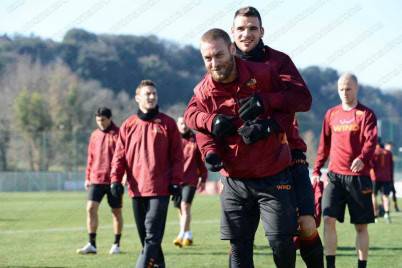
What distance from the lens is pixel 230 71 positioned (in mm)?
6609

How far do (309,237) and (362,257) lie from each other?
3030 millimetres

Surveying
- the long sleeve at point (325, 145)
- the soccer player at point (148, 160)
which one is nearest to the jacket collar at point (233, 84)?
the soccer player at point (148, 160)

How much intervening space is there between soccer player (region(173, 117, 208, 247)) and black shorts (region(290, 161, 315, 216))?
7.74m

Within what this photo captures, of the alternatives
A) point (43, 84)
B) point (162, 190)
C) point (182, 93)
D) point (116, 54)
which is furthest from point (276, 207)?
point (116, 54)

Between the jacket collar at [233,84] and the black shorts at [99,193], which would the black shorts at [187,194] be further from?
the jacket collar at [233,84]

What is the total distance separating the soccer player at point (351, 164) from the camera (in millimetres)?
10391

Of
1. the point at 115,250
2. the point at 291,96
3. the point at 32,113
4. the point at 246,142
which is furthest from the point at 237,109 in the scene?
the point at 32,113

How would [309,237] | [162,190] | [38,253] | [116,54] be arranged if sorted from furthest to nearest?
1. [116,54]
2. [38,253]
3. [162,190]
4. [309,237]

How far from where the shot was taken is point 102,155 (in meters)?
14.3

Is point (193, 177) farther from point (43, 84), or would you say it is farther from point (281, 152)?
point (43, 84)

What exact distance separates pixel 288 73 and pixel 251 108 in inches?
26.0

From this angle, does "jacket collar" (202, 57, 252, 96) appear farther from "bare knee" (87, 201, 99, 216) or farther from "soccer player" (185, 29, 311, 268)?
"bare knee" (87, 201, 99, 216)

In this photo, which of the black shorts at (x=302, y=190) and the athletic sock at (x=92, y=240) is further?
the athletic sock at (x=92, y=240)

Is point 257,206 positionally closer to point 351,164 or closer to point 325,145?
point 351,164
